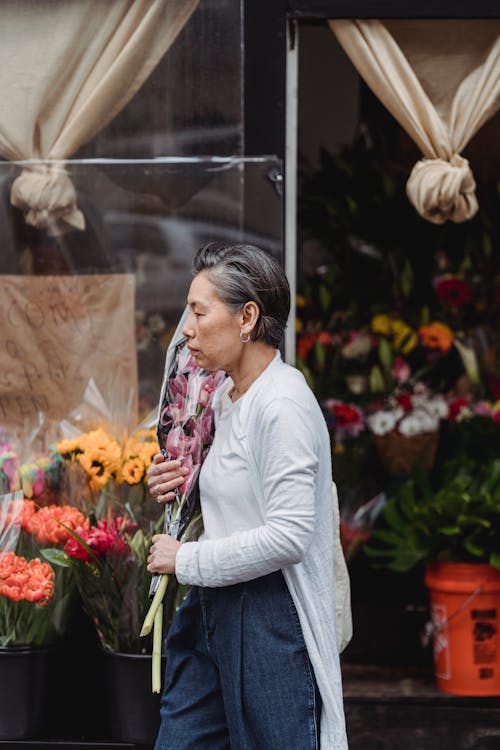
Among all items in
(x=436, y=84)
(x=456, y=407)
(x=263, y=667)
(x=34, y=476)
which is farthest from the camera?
(x=456, y=407)

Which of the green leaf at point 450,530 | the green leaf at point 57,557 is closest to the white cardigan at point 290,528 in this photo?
the green leaf at point 57,557

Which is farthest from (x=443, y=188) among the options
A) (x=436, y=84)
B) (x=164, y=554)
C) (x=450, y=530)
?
(x=164, y=554)

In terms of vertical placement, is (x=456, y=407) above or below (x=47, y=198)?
below

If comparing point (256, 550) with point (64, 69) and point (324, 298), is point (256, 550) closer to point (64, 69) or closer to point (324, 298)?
point (64, 69)

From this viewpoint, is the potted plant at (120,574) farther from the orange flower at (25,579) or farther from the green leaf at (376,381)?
the green leaf at (376,381)

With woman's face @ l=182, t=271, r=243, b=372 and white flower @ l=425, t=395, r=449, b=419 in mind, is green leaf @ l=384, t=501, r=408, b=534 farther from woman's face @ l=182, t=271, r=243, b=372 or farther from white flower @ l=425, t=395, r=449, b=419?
woman's face @ l=182, t=271, r=243, b=372

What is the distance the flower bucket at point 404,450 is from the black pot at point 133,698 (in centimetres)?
192

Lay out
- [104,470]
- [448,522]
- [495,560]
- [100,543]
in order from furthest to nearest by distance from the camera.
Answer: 1. [448,522]
2. [495,560]
3. [104,470]
4. [100,543]

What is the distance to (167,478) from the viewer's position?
A: 2.73 meters

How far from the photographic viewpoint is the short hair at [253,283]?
2.55 m

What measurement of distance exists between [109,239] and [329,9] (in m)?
1.03

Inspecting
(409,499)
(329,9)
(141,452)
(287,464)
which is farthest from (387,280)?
(287,464)

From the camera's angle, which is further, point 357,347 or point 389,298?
point 389,298

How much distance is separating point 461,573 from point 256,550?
196 cm
